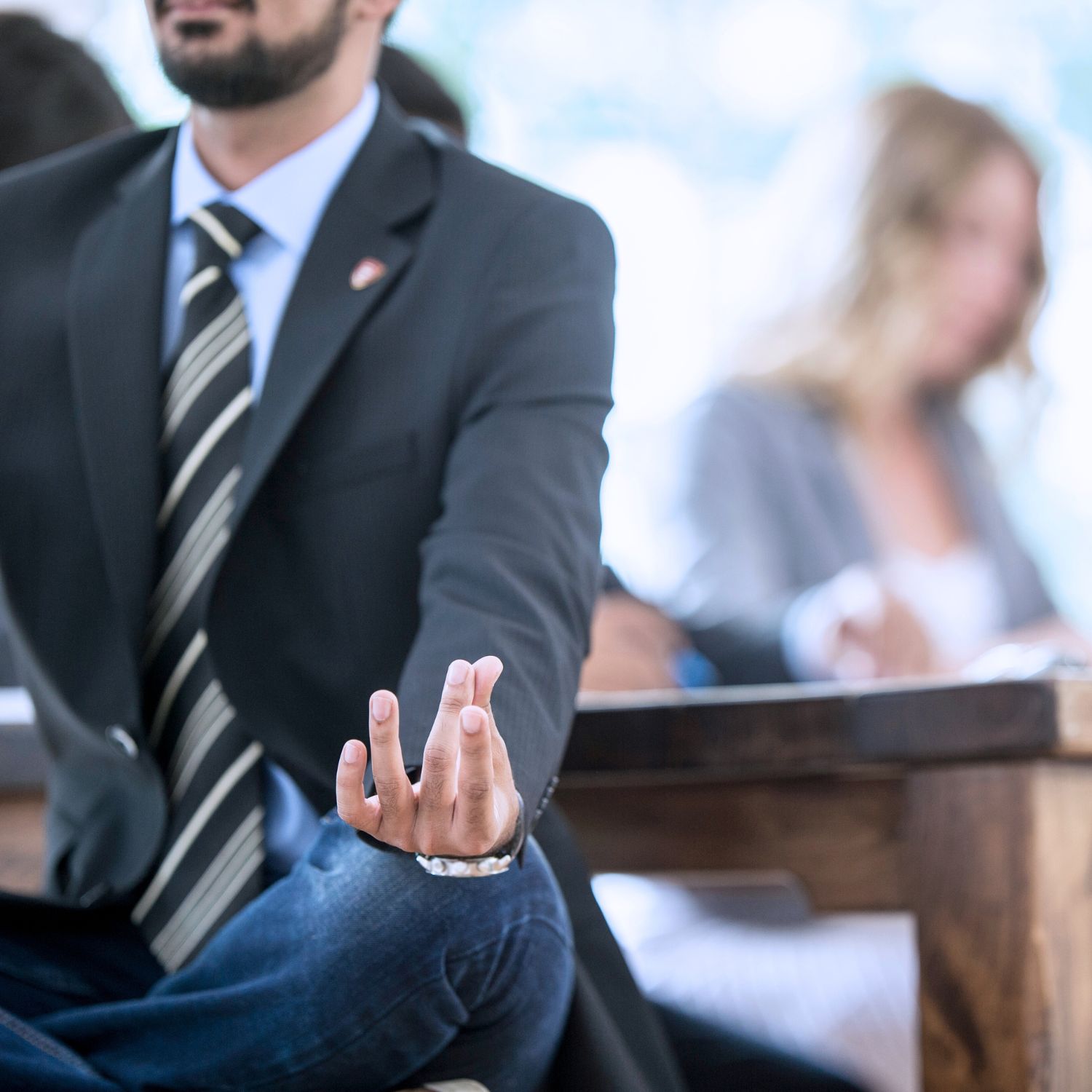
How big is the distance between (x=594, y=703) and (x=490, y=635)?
34cm

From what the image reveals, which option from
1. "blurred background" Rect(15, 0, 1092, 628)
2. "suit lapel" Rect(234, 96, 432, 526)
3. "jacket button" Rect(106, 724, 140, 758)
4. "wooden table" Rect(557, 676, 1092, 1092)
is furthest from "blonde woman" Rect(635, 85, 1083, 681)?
"blurred background" Rect(15, 0, 1092, 628)

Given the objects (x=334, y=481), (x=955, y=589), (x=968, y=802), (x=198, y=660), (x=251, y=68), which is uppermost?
(x=251, y=68)

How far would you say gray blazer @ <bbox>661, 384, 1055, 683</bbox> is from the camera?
1.91 m

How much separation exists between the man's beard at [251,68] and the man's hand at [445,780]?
1.83ft

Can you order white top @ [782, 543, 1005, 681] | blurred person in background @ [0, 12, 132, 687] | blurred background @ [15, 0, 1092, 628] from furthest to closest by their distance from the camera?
blurred background @ [15, 0, 1092, 628]
white top @ [782, 543, 1005, 681]
blurred person in background @ [0, 12, 132, 687]

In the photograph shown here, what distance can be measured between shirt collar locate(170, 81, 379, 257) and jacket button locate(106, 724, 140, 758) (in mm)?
363

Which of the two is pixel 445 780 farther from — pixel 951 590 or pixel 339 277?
pixel 951 590

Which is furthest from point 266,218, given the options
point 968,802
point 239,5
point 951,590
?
point 951,590

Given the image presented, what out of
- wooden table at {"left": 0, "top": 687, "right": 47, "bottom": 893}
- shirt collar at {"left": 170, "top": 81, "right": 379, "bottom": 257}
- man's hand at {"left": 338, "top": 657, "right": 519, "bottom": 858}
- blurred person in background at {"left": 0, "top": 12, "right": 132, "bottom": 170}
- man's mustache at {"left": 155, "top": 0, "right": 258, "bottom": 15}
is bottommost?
wooden table at {"left": 0, "top": 687, "right": 47, "bottom": 893}

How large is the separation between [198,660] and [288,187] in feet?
1.16

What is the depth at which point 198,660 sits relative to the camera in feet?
3.47

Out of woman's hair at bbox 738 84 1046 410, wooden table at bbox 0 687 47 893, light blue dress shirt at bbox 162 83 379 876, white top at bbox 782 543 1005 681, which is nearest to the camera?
light blue dress shirt at bbox 162 83 379 876

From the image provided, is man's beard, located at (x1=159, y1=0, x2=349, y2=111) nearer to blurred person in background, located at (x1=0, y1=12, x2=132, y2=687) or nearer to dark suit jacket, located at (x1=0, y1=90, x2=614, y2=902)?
dark suit jacket, located at (x1=0, y1=90, x2=614, y2=902)

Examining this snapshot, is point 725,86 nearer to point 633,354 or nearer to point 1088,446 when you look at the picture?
point 633,354
